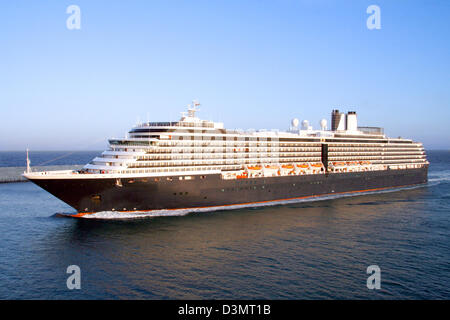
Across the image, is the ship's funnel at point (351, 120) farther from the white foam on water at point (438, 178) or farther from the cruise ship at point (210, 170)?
the white foam on water at point (438, 178)

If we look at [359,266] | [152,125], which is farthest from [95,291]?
[152,125]

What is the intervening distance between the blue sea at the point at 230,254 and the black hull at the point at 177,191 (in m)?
1.97

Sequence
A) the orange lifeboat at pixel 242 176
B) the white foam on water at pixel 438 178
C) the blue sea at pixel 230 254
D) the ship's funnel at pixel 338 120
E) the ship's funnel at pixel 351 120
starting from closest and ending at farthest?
the blue sea at pixel 230 254 → the orange lifeboat at pixel 242 176 → the ship's funnel at pixel 351 120 → the ship's funnel at pixel 338 120 → the white foam on water at pixel 438 178

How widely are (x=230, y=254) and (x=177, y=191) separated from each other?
1649cm

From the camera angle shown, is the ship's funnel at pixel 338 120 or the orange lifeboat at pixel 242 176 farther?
the ship's funnel at pixel 338 120

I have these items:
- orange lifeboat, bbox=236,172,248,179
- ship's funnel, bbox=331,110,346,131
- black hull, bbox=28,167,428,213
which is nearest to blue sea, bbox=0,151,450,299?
black hull, bbox=28,167,428,213

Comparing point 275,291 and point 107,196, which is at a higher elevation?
point 107,196

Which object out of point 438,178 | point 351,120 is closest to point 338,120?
point 351,120

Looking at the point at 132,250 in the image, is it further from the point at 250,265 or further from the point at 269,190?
the point at 269,190

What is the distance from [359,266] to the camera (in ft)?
91.5

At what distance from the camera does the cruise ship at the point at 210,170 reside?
1672 inches

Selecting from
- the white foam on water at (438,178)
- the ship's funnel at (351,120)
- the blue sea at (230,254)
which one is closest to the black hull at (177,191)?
the blue sea at (230,254)

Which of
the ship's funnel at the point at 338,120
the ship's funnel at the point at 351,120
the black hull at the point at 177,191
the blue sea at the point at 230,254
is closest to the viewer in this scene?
the blue sea at the point at 230,254
